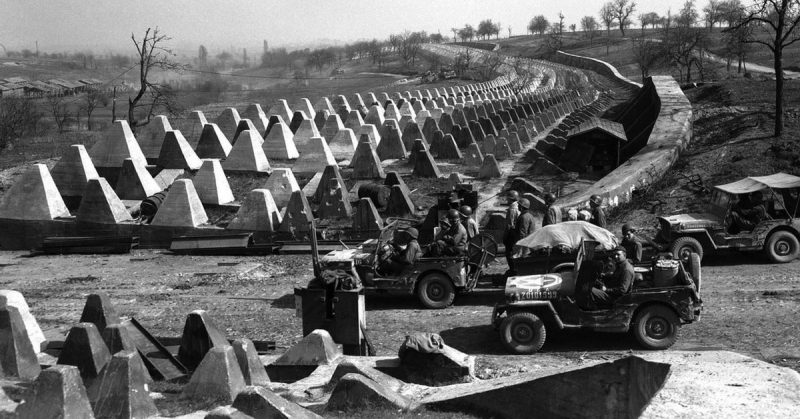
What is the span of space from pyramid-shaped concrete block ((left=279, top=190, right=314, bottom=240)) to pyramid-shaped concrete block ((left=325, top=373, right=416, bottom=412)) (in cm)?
1207

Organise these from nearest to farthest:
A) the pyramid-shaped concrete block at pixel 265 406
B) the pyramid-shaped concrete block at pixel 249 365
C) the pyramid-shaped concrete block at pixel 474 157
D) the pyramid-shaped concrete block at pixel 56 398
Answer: the pyramid-shaped concrete block at pixel 265 406
the pyramid-shaped concrete block at pixel 56 398
the pyramid-shaped concrete block at pixel 249 365
the pyramid-shaped concrete block at pixel 474 157

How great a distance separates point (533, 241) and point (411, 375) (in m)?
4.24

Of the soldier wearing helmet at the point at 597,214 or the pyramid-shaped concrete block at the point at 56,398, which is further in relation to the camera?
the soldier wearing helmet at the point at 597,214

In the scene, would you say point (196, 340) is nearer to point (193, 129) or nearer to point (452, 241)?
point (452, 241)

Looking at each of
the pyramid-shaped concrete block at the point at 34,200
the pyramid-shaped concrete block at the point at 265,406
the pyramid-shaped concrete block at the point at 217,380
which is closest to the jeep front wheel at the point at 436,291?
the pyramid-shaped concrete block at the point at 217,380

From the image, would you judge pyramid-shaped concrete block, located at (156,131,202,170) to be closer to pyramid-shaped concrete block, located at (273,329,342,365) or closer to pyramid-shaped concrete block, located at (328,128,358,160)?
pyramid-shaped concrete block, located at (328,128,358,160)

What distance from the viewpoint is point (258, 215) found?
20.5 metres

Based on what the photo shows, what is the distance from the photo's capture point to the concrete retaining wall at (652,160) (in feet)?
64.3

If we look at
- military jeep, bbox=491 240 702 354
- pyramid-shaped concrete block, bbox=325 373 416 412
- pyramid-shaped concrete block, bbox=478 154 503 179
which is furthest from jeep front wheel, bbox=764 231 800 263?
pyramid-shaped concrete block, bbox=478 154 503 179

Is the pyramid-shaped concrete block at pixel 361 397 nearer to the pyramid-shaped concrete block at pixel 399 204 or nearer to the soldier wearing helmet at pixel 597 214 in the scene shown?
the soldier wearing helmet at pixel 597 214

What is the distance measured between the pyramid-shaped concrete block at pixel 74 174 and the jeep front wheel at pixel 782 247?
19215 mm

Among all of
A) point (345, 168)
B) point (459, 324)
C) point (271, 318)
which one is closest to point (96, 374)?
point (271, 318)

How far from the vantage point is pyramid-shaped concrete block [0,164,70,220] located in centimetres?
2278

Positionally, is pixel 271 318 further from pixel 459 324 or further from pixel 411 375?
pixel 411 375
